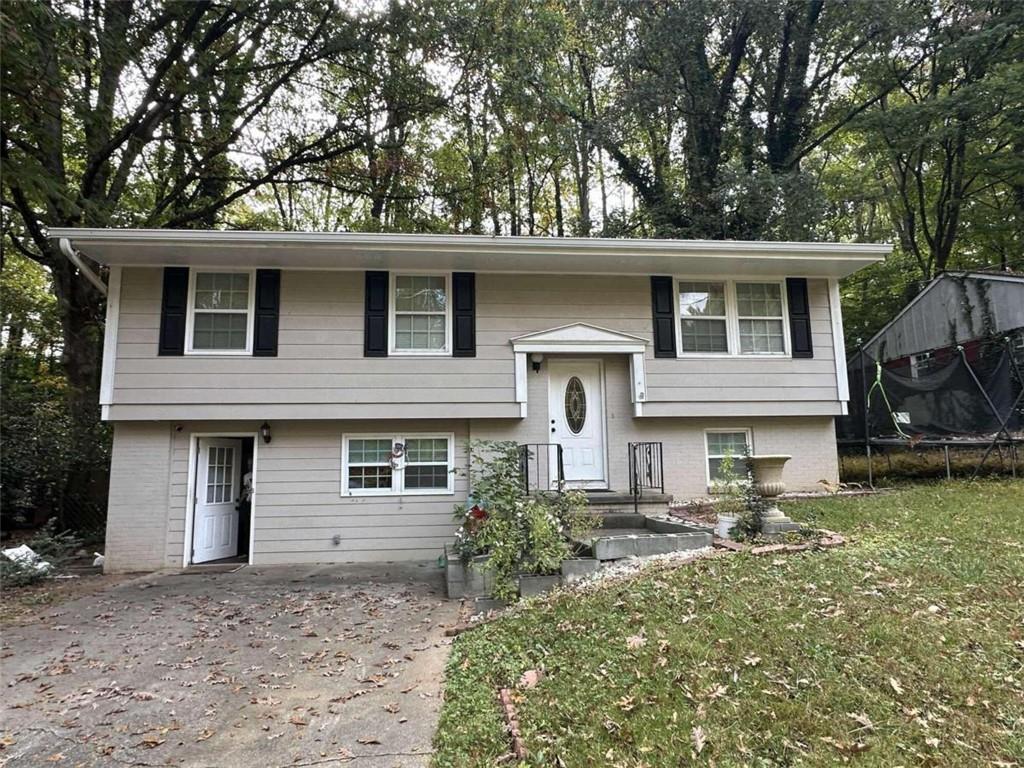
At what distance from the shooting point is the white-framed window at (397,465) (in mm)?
7957

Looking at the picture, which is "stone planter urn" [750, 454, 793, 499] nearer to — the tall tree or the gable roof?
the gable roof

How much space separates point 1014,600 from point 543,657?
3290 millimetres

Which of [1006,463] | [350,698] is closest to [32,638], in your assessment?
[350,698]

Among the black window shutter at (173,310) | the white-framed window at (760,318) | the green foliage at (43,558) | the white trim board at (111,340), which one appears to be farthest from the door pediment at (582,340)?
the green foliage at (43,558)

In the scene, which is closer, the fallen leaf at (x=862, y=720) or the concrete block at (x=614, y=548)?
the fallen leaf at (x=862, y=720)

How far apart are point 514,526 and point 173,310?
5851mm

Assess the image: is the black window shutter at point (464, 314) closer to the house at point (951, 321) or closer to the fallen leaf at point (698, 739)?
the fallen leaf at point (698, 739)

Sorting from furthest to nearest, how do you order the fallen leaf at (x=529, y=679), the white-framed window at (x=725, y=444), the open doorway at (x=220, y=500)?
the white-framed window at (x=725, y=444) → the open doorway at (x=220, y=500) → the fallen leaf at (x=529, y=679)

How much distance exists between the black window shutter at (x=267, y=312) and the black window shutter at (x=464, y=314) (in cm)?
254

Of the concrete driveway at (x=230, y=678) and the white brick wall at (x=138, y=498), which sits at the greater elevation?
the white brick wall at (x=138, y=498)

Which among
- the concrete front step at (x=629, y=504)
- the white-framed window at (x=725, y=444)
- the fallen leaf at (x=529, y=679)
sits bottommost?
the fallen leaf at (x=529, y=679)

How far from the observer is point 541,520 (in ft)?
17.8

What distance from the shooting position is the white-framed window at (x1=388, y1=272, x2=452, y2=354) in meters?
8.11

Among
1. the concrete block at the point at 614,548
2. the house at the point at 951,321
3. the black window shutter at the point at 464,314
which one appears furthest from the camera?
the house at the point at 951,321
